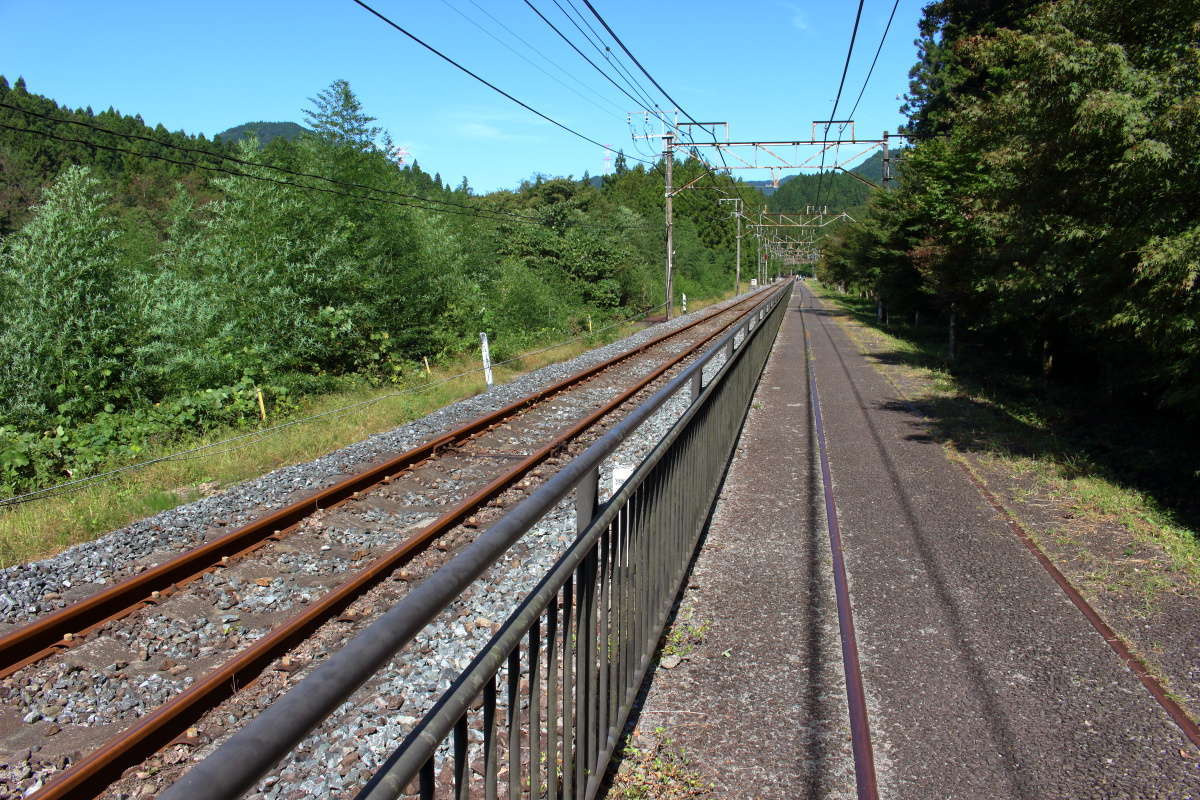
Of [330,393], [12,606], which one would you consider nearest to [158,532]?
[12,606]

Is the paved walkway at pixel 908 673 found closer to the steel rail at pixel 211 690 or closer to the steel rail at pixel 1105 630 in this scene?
the steel rail at pixel 1105 630

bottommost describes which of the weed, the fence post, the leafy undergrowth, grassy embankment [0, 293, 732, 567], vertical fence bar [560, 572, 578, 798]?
grassy embankment [0, 293, 732, 567]

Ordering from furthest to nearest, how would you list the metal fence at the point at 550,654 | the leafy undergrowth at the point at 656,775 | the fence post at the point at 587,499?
1. the leafy undergrowth at the point at 656,775
2. the fence post at the point at 587,499
3. the metal fence at the point at 550,654

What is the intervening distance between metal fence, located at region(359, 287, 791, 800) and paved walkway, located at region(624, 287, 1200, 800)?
422 mm

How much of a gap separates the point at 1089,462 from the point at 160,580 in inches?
356

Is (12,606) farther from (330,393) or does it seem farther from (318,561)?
(330,393)

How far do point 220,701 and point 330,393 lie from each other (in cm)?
1432

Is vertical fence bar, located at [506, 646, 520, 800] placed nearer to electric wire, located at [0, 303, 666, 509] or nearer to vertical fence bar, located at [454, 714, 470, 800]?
vertical fence bar, located at [454, 714, 470, 800]

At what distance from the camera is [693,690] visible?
3605mm

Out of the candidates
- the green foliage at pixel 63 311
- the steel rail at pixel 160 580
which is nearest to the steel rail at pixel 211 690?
the steel rail at pixel 160 580

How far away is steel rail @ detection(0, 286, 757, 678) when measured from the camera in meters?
4.63

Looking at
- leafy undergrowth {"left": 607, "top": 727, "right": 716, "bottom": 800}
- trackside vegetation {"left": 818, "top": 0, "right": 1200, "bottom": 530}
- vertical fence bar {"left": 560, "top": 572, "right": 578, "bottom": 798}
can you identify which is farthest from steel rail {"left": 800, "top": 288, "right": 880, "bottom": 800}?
trackside vegetation {"left": 818, "top": 0, "right": 1200, "bottom": 530}

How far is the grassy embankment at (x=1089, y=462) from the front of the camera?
527cm

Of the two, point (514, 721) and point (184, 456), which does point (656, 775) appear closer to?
point (514, 721)
